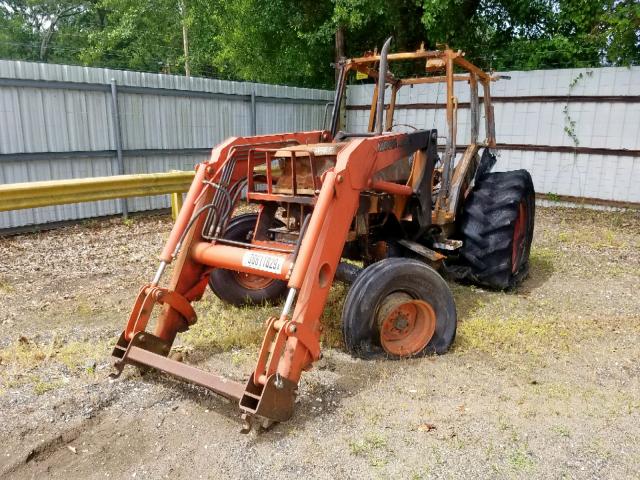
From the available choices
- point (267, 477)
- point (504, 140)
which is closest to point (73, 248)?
point (267, 477)

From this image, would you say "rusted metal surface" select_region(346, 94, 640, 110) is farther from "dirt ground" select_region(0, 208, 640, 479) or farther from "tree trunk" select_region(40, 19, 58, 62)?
"tree trunk" select_region(40, 19, 58, 62)

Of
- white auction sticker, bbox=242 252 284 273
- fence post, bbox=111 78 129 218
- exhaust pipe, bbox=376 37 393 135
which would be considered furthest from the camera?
fence post, bbox=111 78 129 218

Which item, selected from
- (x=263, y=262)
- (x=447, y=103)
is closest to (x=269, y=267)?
(x=263, y=262)

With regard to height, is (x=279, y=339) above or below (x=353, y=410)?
above

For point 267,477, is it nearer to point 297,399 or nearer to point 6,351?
point 297,399

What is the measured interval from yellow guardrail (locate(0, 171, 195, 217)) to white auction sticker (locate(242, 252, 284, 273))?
396 centimetres

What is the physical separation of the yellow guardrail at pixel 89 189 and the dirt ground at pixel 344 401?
143 cm

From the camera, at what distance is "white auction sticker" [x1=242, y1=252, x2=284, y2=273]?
11.9 feet

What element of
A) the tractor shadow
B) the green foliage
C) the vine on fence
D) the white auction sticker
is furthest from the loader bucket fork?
the green foliage

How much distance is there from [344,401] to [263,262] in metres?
1.03

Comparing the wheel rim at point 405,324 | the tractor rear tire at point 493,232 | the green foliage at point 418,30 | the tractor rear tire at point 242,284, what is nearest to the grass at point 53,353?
the tractor rear tire at point 242,284

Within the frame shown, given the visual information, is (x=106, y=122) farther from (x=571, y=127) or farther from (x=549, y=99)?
(x=571, y=127)

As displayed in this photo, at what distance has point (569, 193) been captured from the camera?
10477mm

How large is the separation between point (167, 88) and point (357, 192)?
681cm
